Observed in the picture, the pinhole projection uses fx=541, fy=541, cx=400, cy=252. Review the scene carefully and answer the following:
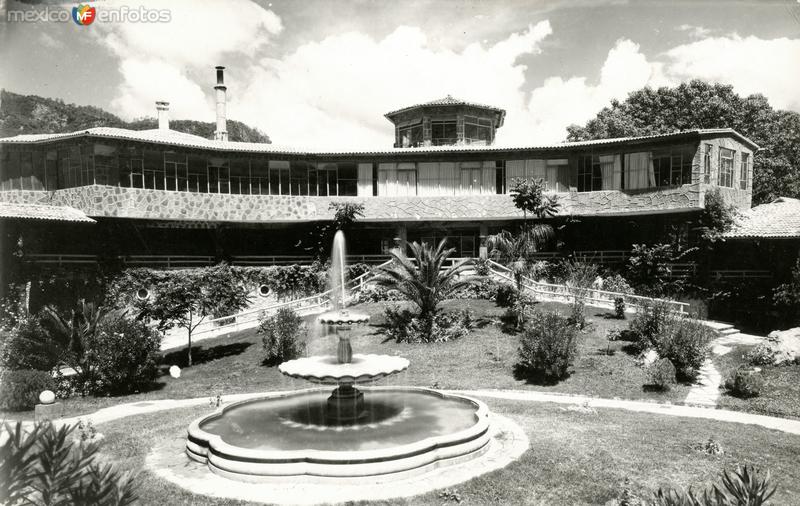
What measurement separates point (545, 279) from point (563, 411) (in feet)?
50.0

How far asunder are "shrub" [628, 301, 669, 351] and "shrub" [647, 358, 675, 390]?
72.9 inches

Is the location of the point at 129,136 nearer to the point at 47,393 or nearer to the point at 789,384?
the point at 47,393

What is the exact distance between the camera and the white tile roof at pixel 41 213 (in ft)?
68.5

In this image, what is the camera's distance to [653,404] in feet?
43.5

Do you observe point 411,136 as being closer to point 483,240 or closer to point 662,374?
point 483,240

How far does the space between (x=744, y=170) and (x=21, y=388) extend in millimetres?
30718

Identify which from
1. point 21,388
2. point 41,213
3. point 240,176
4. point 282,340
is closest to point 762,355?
point 282,340

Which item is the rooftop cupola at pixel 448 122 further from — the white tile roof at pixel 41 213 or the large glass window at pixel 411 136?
the white tile roof at pixel 41 213

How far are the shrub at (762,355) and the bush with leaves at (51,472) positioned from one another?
56.8ft

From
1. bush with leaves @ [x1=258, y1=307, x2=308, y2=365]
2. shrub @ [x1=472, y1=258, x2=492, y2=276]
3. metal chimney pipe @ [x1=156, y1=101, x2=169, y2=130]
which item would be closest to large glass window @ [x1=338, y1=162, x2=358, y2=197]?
shrub @ [x1=472, y1=258, x2=492, y2=276]

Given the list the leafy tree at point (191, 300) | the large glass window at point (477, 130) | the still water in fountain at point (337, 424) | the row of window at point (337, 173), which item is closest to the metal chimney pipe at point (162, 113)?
the row of window at point (337, 173)

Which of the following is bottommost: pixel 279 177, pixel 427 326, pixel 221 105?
pixel 427 326

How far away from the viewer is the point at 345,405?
35.3 feet

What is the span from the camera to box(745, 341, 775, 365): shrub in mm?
15508
